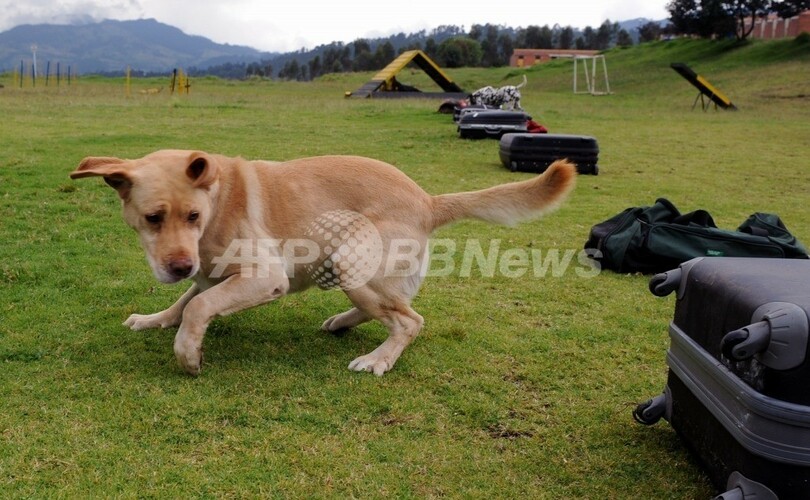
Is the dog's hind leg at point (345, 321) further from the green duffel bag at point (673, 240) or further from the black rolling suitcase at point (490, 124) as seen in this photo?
the black rolling suitcase at point (490, 124)

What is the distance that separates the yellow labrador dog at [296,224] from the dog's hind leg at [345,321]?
0.01m

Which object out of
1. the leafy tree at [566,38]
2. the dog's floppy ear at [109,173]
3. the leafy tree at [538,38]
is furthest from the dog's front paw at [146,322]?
the leafy tree at [538,38]

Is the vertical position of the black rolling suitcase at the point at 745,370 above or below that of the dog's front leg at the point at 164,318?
above

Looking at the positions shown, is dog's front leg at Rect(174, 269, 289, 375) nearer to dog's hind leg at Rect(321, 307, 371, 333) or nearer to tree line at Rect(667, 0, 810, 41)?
dog's hind leg at Rect(321, 307, 371, 333)

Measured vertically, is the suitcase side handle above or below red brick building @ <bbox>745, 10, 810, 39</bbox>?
below

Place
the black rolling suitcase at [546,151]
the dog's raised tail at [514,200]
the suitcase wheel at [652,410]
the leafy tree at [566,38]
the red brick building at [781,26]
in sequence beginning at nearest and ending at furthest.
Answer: the suitcase wheel at [652,410], the dog's raised tail at [514,200], the black rolling suitcase at [546,151], the red brick building at [781,26], the leafy tree at [566,38]

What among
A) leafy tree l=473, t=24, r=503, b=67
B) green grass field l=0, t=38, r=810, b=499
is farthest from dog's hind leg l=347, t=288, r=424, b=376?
leafy tree l=473, t=24, r=503, b=67

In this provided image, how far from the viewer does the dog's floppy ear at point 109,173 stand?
3.79 m

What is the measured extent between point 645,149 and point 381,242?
14.1 meters

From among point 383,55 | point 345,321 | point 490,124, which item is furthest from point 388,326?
point 383,55

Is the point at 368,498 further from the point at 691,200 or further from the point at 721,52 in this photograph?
the point at 721,52

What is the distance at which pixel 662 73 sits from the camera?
1816 inches

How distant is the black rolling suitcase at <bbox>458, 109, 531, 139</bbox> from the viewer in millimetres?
17078

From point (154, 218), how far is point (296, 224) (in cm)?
91
